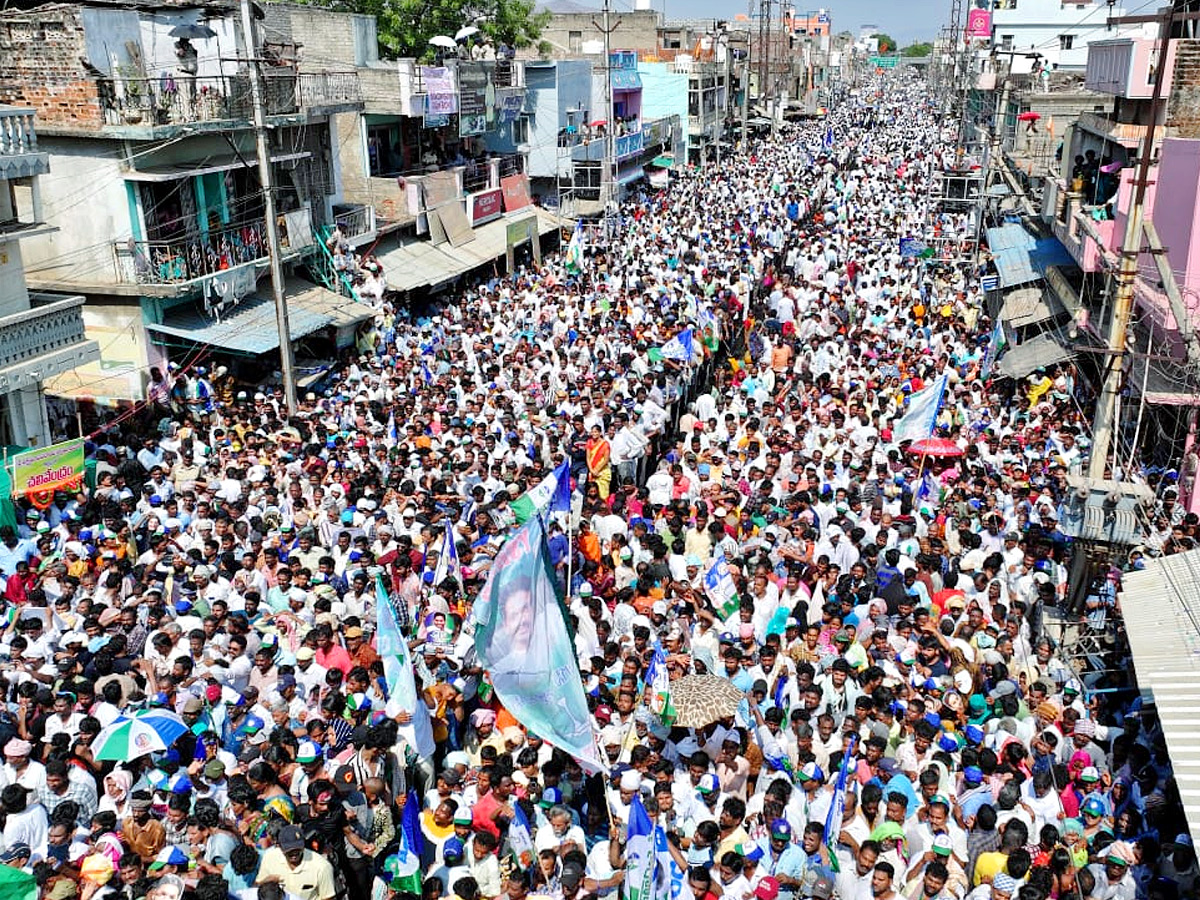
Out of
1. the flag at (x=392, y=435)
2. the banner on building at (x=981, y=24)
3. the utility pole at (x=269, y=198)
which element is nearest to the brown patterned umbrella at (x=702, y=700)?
the flag at (x=392, y=435)

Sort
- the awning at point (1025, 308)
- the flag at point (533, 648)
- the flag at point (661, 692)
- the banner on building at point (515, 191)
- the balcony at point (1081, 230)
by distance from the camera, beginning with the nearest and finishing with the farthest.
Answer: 1. the flag at point (533, 648)
2. the flag at point (661, 692)
3. the balcony at point (1081, 230)
4. the awning at point (1025, 308)
5. the banner on building at point (515, 191)

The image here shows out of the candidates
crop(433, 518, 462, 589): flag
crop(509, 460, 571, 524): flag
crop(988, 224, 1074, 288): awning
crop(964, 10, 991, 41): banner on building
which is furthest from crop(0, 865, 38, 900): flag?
crop(964, 10, 991, 41): banner on building

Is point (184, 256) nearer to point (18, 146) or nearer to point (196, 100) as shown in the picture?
point (196, 100)

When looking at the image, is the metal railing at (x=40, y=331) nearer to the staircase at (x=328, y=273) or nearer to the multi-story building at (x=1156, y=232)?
the staircase at (x=328, y=273)

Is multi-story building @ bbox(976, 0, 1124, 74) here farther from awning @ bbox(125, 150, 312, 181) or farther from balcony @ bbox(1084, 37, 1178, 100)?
awning @ bbox(125, 150, 312, 181)

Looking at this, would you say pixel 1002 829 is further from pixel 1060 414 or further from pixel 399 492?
pixel 1060 414

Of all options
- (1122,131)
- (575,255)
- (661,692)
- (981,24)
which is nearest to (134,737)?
(661,692)

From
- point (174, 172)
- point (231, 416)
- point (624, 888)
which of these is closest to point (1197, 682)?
point (624, 888)
